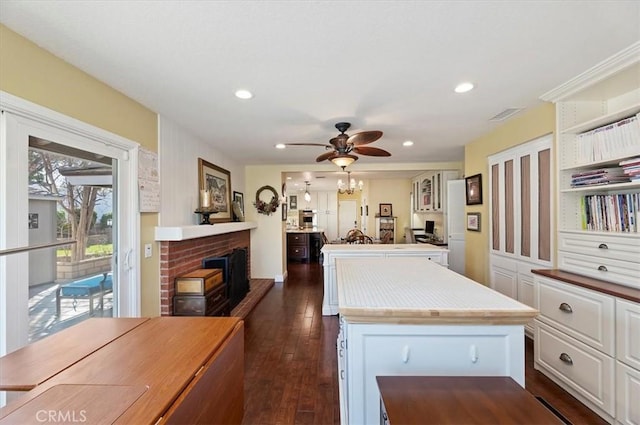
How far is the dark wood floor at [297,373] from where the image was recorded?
184 cm

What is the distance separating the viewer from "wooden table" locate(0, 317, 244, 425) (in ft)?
2.60

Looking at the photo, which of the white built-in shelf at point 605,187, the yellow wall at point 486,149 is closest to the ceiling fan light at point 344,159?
the yellow wall at point 486,149

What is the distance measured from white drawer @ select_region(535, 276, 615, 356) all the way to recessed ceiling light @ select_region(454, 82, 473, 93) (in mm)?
1611

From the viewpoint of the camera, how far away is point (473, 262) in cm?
384

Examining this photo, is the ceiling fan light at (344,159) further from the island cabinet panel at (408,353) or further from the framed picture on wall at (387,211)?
the framed picture on wall at (387,211)

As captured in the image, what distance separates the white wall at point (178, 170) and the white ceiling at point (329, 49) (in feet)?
1.11

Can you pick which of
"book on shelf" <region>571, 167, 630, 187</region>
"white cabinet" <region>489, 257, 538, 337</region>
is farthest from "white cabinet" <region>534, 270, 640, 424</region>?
"book on shelf" <region>571, 167, 630, 187</region>

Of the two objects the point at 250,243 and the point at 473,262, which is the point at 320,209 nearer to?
the point at 250,243

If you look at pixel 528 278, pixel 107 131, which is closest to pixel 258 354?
pixel 107 131

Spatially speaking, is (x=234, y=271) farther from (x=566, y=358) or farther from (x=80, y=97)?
(x=566, y=358)

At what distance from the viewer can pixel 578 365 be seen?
73.6 inches

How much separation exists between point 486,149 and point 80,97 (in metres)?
4.12

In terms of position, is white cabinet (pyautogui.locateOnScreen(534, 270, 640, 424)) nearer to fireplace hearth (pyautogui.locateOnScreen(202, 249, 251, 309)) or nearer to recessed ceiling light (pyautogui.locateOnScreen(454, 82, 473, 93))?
recessed ceiling light (pyautogui.locateOnScreen(454, 82, 473, 93))

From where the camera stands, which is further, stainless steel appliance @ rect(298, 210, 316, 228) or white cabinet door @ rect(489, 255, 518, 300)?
stainless steel appliance @ rect(298, 210, 316, 228)
